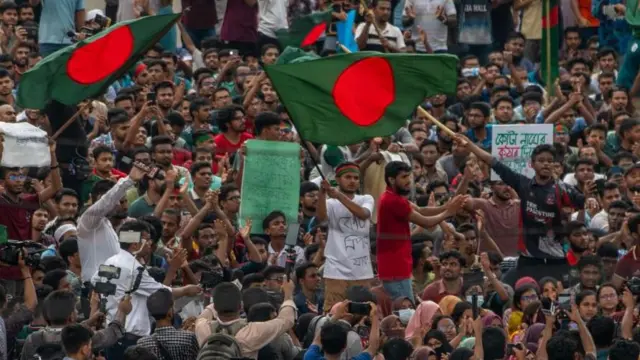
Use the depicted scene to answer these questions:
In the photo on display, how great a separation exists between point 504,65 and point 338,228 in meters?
9.79

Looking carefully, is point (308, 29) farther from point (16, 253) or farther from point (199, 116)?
point (16, 253)

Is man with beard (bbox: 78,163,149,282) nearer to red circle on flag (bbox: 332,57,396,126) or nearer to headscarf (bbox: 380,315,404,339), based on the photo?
red circle on flag (bbox: 332,57,396,126)

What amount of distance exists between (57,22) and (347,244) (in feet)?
24.6

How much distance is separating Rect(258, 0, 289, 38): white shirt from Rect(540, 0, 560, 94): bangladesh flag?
10.6ft

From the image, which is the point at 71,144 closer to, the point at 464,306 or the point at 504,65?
the point at 464,306

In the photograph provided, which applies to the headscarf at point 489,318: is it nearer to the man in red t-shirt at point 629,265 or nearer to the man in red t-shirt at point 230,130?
the man in red t-shirt at point 629,265

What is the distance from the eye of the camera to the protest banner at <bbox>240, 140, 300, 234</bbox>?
2112 cm

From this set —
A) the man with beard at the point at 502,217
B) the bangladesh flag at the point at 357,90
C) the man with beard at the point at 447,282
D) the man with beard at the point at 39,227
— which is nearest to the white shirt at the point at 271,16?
the man with beard at the point at 502,217

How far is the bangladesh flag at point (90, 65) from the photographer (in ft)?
69.1

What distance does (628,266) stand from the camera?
20.5 meters

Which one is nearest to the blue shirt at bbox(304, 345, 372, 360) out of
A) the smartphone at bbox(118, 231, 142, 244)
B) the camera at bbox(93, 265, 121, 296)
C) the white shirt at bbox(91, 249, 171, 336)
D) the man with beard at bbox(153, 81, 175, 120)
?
the camera at bbox(93, 265, 121, 296)

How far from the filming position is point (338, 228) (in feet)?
66.2

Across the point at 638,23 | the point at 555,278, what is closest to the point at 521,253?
the point at 555,278

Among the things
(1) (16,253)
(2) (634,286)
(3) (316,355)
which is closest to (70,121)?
(1) (16,253)
